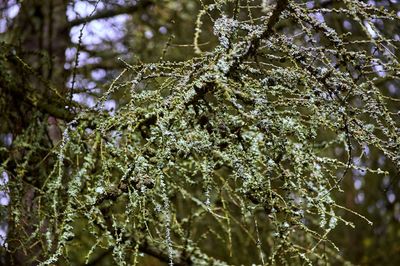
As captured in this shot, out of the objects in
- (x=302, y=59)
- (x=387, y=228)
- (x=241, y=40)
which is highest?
(x=241, y=40)

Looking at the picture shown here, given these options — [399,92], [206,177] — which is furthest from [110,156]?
[399,92]

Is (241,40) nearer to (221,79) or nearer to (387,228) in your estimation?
(221,79)

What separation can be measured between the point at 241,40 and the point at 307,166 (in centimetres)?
48

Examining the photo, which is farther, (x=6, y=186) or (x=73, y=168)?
(x=73, y=168)

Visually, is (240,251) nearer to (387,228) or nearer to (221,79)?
(387,228)

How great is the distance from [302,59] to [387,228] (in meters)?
5.14

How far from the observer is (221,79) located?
59.2 inches

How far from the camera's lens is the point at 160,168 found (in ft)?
5.05

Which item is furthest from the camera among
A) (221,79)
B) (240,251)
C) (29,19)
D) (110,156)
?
(240,251)

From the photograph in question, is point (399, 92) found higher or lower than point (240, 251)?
higher

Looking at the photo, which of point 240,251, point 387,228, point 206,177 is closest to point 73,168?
point 206,177

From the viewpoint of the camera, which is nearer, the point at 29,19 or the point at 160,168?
the point at 160,168

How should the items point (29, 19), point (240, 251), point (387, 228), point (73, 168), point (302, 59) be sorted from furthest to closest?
point (387, 228)
point (240, 251)
point (29, 19)
point (73, 168)
point (302, 59)

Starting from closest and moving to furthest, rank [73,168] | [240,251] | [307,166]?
[307,166], [73,168], [240,251]
